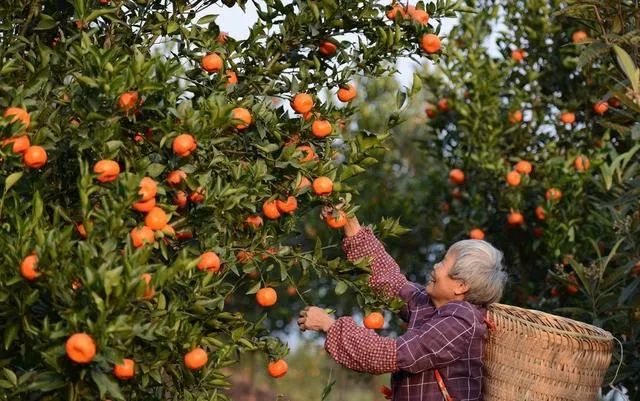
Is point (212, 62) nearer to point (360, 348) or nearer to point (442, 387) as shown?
point (360, 348)

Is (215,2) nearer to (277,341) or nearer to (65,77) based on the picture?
(65,77)

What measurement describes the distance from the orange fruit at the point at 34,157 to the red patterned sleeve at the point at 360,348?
1168 millimetres

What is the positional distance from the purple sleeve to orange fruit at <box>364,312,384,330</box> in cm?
10

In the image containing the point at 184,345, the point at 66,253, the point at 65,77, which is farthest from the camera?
the point at 65,77

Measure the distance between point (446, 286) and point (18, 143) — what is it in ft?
4.96

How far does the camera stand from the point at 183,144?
9.42 ft

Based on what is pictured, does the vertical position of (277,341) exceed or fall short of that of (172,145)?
it falls short

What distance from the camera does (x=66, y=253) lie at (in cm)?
269

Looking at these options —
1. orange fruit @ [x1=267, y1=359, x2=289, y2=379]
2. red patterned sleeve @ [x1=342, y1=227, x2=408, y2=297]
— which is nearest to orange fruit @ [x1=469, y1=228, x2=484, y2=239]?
red patterned sleeve @ [x1=342, y1=227, x2=408, y2=297]

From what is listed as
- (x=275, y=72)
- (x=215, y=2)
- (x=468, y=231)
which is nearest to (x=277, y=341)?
(x=275, y=72)

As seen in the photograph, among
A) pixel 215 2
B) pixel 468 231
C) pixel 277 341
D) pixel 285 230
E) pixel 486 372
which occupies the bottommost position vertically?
pixel 468 231

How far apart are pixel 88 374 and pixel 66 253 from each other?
319 millimetres

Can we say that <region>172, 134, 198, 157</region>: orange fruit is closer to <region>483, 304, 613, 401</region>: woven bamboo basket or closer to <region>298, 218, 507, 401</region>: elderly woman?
<region>298, 218, 507, 401</region>: elderly woman

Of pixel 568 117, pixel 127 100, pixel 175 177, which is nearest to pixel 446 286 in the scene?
pixel 175 177
